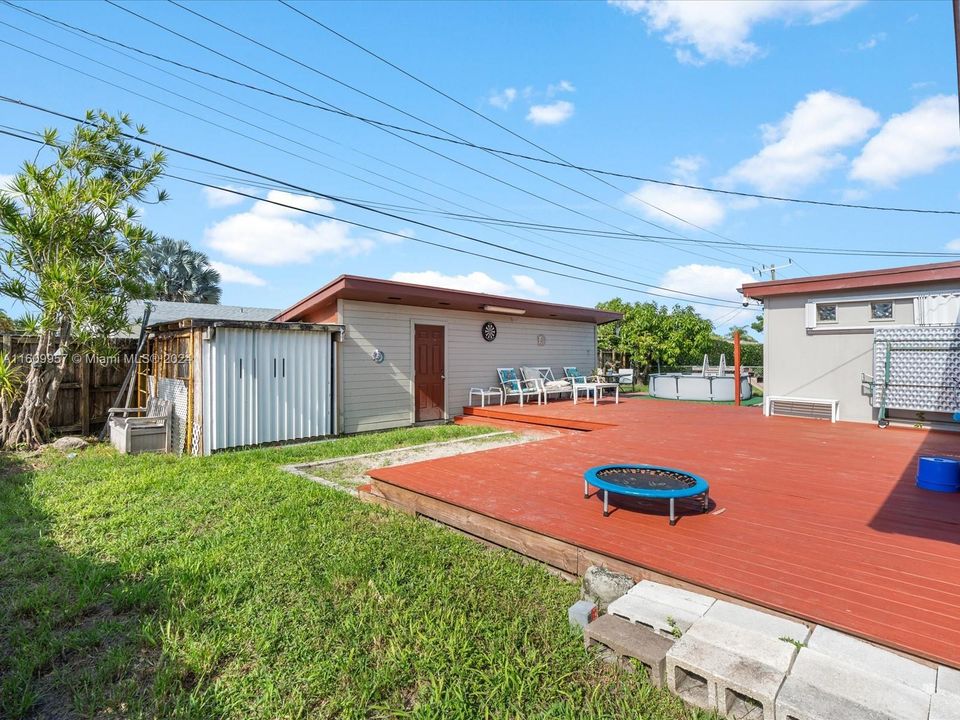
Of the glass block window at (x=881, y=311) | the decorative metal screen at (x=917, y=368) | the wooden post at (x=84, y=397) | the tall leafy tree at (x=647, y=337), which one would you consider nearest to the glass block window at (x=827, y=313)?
the glass block window at (x=881, y=311)

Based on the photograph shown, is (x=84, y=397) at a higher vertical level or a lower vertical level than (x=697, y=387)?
higher

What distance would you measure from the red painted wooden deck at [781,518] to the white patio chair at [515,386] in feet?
13.6

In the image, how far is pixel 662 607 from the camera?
227cm

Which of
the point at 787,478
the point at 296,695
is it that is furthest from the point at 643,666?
the point at 787,478

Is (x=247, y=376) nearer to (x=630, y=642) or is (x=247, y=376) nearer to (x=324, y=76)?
(x=324, y=76)

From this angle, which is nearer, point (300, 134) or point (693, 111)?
point (300, 134)

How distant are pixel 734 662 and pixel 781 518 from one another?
1.95 m

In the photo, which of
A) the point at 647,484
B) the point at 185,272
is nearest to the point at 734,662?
the point at 647,484

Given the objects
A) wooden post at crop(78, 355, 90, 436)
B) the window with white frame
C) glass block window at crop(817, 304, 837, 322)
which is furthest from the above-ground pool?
wooden post at crop(78, 355, 90, 436)

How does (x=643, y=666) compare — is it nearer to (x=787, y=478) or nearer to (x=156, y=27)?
(x=787, y=478)

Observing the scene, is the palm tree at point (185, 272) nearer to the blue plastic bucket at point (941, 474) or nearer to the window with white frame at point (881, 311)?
the window with white frame at point (881, 311)

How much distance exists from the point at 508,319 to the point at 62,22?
927 centimetres

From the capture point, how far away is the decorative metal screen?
6898 mm

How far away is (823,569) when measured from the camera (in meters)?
2.53
